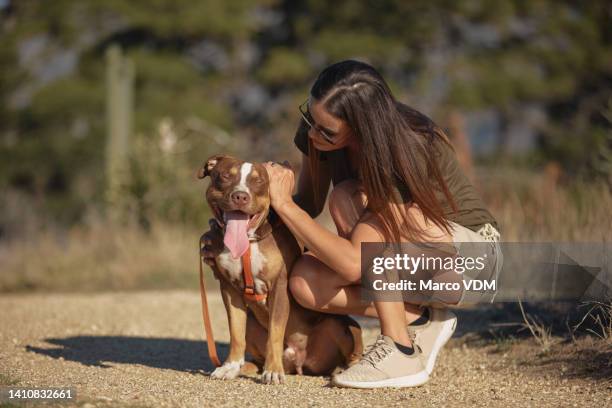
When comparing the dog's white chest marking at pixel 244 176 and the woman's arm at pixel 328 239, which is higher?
the dog's white chest marking at pixel 244 176

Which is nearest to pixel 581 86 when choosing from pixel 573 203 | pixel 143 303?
pixel 573 203

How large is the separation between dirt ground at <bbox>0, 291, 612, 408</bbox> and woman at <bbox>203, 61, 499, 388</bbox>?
0.24 metres

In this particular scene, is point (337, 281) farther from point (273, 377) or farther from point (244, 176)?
point (244, 176)

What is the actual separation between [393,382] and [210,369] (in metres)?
1.27

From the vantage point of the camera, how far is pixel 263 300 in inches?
188

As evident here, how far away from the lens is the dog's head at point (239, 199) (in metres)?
4.60

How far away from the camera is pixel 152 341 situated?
634cm

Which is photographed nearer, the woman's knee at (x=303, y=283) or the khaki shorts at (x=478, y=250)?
the woman's knee at (x=303, y=283)

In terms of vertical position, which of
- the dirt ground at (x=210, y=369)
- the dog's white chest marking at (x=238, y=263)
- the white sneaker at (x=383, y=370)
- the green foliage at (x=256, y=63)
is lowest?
the dirt ground at (x=210, y=369)

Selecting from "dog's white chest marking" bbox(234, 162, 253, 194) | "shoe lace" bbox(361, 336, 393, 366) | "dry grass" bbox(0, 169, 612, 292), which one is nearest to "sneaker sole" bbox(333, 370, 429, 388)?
"shoe lace" bbox(361, 336, 393, 366)

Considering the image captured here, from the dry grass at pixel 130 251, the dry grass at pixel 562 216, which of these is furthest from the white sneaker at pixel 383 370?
the dry grass at pixel 130 251

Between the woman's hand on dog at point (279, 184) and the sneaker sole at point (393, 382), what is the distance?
0.98 m

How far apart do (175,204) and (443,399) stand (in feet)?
26.0

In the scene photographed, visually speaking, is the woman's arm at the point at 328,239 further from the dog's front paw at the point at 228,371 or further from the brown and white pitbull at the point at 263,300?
the dog's front paw at the point at 228,371
